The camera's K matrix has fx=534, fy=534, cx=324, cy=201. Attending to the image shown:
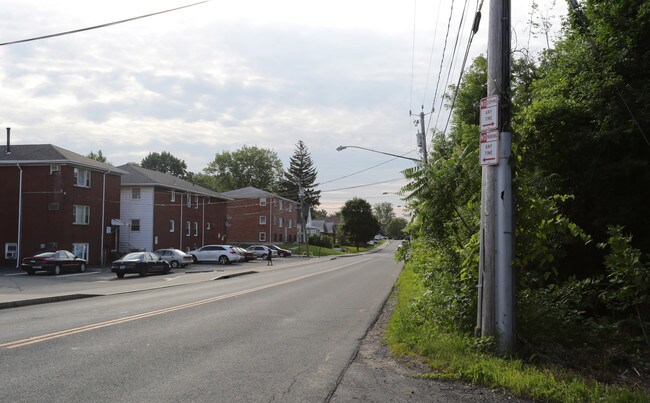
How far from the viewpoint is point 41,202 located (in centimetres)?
3544

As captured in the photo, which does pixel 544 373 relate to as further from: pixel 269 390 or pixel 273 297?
pixel 273 297

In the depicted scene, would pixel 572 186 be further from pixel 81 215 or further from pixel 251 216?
pixel 251 216

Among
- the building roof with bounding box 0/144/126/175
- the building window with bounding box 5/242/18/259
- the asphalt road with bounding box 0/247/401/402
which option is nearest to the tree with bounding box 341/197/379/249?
the building roof with bounding box 0/144/126/175

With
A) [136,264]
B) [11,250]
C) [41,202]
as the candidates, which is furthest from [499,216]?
[11,250]

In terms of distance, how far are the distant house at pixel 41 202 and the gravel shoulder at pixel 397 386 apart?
3292 cm

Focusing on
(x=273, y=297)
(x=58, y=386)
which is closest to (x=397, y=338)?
(x=58, y=386)

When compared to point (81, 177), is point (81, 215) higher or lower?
lower

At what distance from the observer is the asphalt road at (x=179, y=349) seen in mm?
5930

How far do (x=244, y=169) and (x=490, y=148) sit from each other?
353ft

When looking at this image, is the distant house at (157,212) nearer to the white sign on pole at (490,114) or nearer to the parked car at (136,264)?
the parked car at (136,264)

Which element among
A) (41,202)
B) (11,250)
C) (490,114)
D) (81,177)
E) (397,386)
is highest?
(81,177)

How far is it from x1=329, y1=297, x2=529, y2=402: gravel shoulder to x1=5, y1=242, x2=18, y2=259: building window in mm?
34485

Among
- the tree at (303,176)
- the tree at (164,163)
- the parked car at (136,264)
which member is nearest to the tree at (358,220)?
→ the tree at (303,176)

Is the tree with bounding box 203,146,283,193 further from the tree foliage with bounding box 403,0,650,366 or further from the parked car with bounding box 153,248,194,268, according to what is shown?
the tree foliage with bounding box 403,0,650,366
